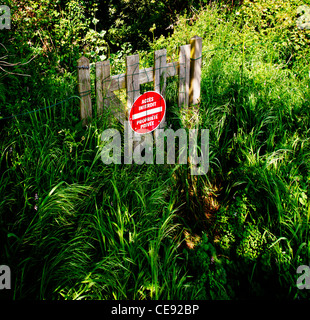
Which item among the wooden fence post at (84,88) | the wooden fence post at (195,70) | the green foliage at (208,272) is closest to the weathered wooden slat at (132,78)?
the wooden fence post at (84,88)

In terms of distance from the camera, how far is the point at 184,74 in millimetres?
3543

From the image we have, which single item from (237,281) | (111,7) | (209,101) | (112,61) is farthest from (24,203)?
(111,7)

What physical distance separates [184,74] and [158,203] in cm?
171


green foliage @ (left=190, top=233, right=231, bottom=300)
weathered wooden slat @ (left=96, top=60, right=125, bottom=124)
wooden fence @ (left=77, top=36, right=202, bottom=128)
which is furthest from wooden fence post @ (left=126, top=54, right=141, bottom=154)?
green foliage @ (left=190, top=233, right=231, bottom=300)

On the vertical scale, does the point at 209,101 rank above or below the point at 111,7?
below

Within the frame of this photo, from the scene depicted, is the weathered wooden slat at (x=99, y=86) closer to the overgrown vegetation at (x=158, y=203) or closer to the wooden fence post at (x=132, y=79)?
the overgrown vegetation at (x=158, y=203)

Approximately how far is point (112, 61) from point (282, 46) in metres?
2.72

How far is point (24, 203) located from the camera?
2395 millimetres

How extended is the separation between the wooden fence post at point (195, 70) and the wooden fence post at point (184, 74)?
5 centimetres

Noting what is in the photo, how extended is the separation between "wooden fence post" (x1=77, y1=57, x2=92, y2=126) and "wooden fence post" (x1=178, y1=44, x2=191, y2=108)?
119cm

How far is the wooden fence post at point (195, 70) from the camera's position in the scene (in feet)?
11.3

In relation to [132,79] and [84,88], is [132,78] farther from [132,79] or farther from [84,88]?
[84,88]

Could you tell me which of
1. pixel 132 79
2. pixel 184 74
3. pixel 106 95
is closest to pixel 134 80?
pixel 132 79
